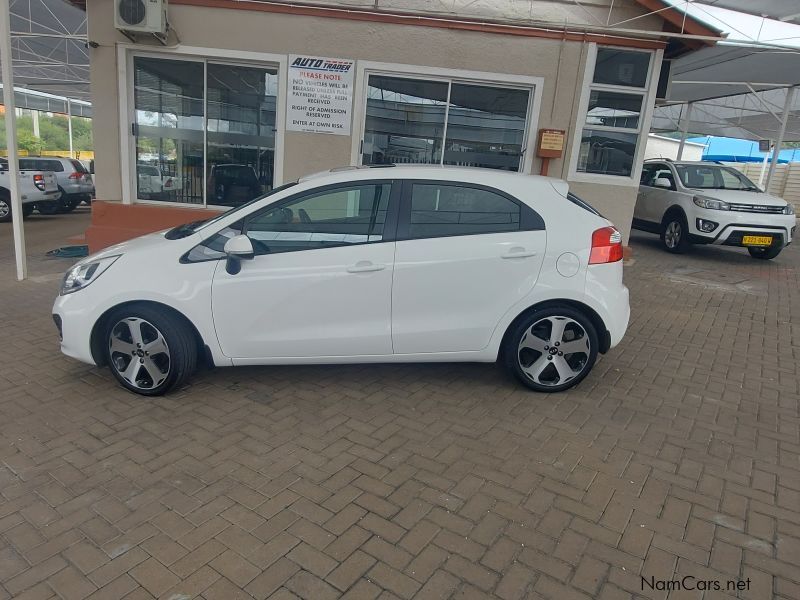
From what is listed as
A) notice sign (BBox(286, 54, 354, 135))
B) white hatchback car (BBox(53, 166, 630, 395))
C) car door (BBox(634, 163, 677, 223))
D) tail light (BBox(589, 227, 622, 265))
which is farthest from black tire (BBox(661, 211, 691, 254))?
white hatchback car (BBox(53, 166, 630, 395))

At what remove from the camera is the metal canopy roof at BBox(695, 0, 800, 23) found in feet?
26.7

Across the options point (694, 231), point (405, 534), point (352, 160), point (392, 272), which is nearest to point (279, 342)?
point (392, 272)

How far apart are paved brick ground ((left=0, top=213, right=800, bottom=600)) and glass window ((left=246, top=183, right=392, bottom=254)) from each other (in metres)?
1.11

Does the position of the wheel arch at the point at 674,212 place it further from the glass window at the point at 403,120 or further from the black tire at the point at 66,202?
the black tire at the point at 66,202

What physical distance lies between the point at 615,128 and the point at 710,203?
3.07 metres

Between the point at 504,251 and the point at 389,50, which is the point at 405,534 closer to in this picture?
the point at 504,251

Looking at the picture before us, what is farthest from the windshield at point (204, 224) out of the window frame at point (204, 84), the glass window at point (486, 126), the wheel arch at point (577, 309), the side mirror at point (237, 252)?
the glass window at point (486, 126)

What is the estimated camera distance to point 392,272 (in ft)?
12.0

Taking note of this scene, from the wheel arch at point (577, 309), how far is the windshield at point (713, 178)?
8.13 meters

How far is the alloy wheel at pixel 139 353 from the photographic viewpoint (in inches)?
143

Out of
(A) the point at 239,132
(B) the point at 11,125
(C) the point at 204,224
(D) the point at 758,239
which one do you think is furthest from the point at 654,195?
(B) the point at 11,125

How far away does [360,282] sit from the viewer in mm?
3635

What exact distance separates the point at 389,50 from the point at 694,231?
650 centimetres

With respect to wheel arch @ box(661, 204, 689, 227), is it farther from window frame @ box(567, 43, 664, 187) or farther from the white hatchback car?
the white hatchback car
